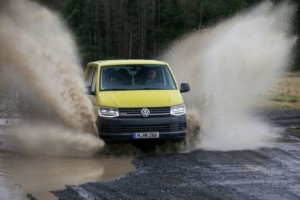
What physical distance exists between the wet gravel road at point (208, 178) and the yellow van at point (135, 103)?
611 mm

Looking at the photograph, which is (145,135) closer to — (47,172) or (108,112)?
(108,112)

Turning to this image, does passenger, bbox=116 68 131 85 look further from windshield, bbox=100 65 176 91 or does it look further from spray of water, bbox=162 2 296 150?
spray of water, bbox=162 2 296 150

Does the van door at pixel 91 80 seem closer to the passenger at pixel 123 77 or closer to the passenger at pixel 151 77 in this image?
the passenger at pixel 123 77

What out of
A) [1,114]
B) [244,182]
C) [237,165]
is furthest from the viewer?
[1,114]

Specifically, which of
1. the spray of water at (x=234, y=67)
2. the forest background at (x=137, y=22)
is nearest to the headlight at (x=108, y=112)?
the spray of water at (x=234, y=67)

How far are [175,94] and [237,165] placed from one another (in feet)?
9.12

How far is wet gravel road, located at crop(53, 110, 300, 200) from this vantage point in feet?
27.6

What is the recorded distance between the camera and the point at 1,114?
21.9 meters

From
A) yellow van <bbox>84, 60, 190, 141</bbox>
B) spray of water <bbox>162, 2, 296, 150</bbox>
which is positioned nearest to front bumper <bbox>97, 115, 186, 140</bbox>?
yellow van <bbox>84, 60, 190, 141</bbox>

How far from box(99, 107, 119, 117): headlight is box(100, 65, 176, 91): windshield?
2.74 feet

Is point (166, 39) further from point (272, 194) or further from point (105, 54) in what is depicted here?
point (272, 194)

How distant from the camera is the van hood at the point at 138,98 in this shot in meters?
12.6

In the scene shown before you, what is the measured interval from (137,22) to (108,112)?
6144 cm

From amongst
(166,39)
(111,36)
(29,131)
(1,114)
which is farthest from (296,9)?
(29,131)
